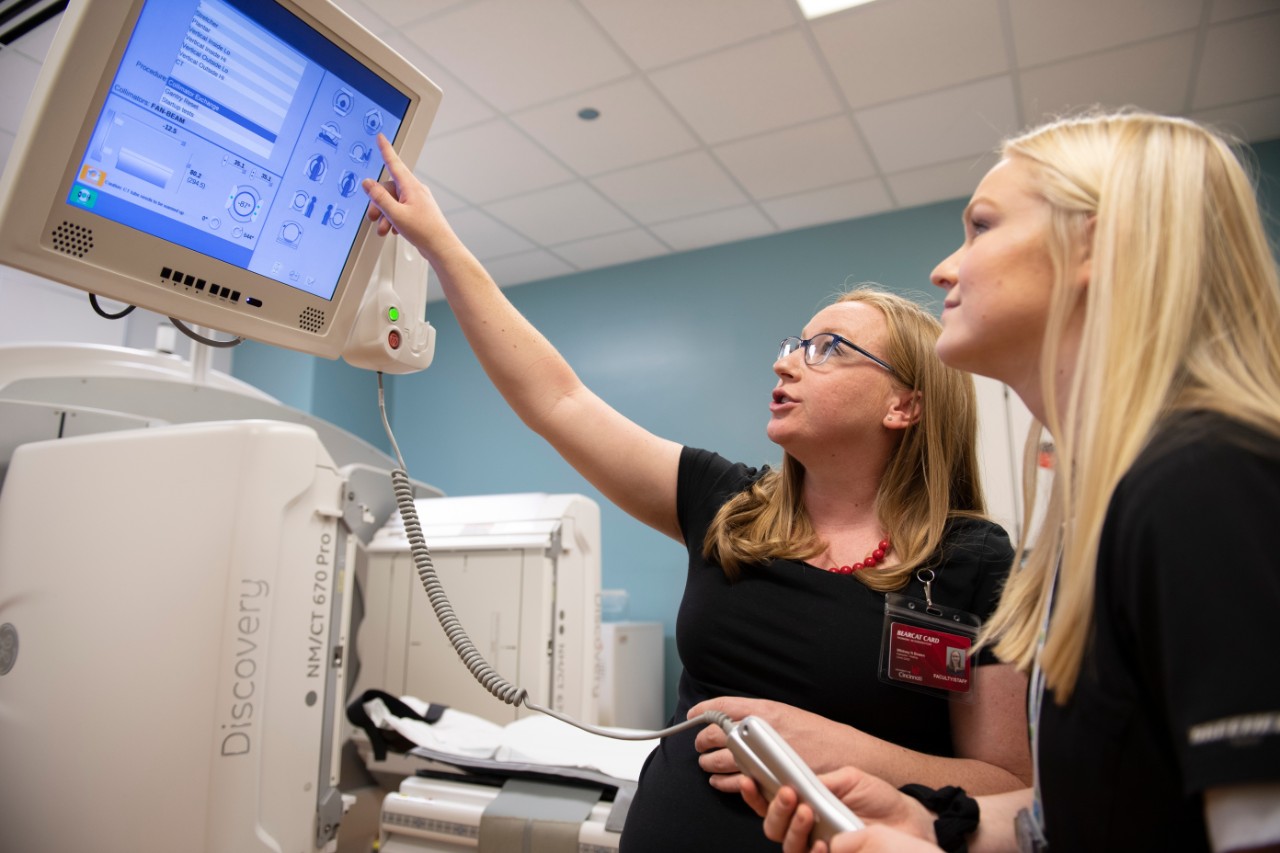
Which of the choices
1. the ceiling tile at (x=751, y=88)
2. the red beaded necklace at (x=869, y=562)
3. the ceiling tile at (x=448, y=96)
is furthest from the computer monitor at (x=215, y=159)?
the ceiling tile at (x=751, y=88)

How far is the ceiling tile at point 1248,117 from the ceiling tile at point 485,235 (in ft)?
10.2

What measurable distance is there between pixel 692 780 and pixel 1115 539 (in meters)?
0.62

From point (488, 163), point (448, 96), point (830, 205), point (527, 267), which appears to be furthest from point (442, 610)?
point (527, 267)

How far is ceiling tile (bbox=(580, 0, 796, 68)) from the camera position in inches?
101

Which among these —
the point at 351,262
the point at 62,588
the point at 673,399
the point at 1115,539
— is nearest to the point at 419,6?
the point at 351,262

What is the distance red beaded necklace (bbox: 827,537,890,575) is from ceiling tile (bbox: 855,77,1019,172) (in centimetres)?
254

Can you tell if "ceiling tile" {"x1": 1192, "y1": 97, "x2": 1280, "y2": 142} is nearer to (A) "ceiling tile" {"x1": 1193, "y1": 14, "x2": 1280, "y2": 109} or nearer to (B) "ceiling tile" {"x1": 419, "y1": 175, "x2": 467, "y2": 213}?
(A) "ceiling tile" {"x1": 1193, "y1": 14, "x2": 1280, "y2": 109}

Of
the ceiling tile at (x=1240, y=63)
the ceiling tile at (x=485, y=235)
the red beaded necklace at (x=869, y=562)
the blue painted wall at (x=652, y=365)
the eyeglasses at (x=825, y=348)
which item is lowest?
the red beaded necklace at (x=869, y=562)

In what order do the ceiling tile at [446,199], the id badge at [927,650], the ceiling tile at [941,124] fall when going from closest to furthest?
the id badge at [927,650]
the ceiling tile at [941,124]
the ceiling tile at [446,199]

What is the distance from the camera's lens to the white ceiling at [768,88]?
263 centimetres

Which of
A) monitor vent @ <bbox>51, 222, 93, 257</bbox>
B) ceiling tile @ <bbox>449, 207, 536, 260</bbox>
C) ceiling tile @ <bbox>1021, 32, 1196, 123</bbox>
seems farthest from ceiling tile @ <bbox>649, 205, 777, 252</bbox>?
monitor vent @ <bbox>51, 222, 93, 257</bbox>

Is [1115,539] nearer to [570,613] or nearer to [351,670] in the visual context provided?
[570,613]

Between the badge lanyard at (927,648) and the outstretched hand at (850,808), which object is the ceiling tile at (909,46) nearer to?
the badge lanyard at (927,648)

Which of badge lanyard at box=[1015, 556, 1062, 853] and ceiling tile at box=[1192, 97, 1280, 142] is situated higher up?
ceiling tile at box=[1192, 97, 1280, 142]
